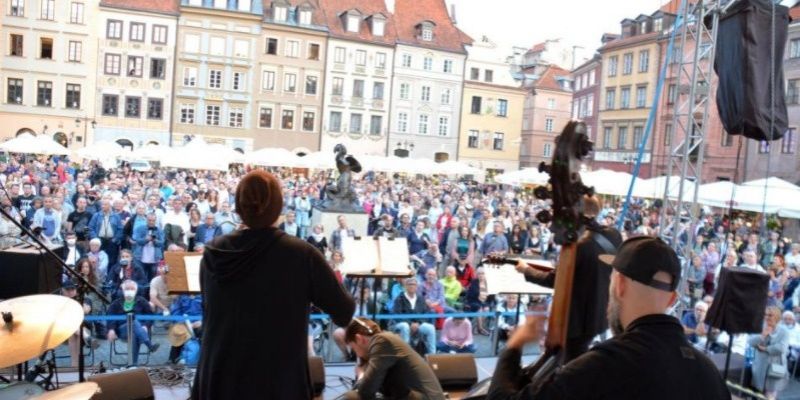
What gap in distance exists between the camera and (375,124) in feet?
157

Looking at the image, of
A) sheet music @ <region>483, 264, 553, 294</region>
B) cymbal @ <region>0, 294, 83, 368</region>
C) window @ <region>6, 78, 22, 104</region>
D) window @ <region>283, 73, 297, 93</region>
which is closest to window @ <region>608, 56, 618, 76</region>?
window @ <region>283, 73, 297, 93</region>

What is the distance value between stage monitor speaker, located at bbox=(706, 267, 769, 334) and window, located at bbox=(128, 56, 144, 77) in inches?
1627

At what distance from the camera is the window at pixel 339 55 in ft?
151

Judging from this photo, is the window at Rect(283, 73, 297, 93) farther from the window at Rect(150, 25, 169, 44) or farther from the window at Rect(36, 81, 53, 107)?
the window at Rect(36, 81, 53, 107)

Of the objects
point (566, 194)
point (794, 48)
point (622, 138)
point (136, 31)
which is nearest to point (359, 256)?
point (566, 194)

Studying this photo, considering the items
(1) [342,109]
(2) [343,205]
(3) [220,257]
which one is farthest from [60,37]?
(3) [220,257]

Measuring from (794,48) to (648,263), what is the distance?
122ft

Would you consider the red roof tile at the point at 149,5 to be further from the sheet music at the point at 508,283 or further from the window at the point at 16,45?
the sheet music at the point at 508,283

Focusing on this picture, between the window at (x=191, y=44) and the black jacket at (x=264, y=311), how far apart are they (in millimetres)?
43033

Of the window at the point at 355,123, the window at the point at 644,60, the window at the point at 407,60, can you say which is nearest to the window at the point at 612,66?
the window at the point at 644,60

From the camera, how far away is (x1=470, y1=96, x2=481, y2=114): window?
51156 mm

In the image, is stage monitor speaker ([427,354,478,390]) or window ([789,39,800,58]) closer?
stage monitor speaker ([427,354,478,390])

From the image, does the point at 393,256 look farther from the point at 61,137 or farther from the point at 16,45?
the point at 16,45

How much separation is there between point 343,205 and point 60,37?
33.5 meters
